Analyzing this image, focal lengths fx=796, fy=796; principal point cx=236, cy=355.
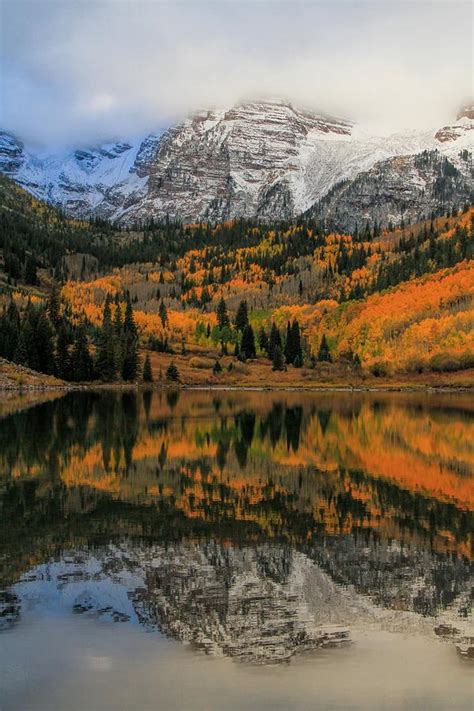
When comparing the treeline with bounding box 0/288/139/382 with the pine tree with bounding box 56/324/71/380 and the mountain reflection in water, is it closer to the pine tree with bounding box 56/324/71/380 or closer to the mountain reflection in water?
the pine tree with bounding box 56/324/71/380

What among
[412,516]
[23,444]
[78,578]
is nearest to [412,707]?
[78,578]

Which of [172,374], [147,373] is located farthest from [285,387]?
[147,373]

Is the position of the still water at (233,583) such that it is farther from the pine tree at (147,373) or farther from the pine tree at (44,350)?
the pine tree at (147,373)

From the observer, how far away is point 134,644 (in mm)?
16094

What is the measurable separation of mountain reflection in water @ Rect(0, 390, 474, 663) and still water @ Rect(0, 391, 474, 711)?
0.08 metres

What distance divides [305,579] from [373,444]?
34.2 m

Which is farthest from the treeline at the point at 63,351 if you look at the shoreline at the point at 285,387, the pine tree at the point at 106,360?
the shoreline at the point at 285,387

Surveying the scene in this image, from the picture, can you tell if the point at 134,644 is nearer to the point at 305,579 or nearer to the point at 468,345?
the point at 305,579

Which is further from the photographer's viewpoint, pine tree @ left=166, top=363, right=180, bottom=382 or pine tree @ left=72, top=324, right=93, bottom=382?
pine tree @ left=166, top=363, right=180, bottom=382

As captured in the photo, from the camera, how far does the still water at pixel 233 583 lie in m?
14.4

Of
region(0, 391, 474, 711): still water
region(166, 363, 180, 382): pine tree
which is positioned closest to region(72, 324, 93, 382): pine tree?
region(166, 363, 180, 382): pine tree

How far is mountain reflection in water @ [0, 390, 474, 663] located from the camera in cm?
1809

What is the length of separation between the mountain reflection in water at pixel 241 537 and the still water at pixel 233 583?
80 mm

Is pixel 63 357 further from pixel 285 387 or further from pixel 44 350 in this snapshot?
pixel 285 387
